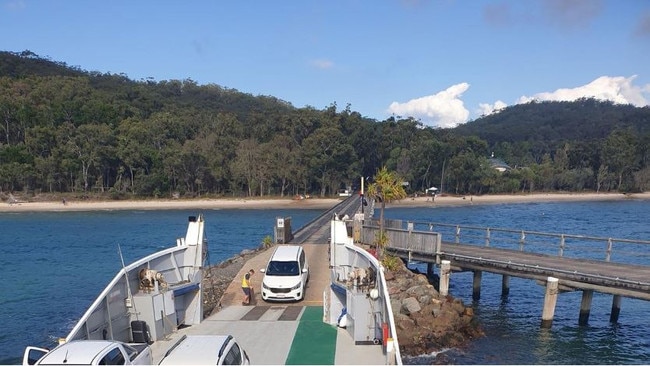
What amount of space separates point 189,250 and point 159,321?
439cm

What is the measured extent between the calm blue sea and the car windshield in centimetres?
567

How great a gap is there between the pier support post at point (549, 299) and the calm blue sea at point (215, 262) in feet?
1.60

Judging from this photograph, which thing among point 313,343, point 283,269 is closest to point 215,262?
point 283,269

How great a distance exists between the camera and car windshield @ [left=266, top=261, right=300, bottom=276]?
20219mm

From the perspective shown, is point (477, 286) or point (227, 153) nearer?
point (477, 286)

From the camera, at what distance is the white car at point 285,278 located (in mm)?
19391

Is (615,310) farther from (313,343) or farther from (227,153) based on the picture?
(227,153)

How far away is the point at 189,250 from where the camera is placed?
62.2 feet

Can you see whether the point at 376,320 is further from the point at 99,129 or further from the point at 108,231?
the point at 99,129

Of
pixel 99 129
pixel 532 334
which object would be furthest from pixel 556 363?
pixel 99 129

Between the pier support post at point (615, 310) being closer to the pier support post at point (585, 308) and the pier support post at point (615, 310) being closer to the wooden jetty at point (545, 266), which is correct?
the wooden jetty at point (545, 266)

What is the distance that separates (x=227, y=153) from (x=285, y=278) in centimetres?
9487

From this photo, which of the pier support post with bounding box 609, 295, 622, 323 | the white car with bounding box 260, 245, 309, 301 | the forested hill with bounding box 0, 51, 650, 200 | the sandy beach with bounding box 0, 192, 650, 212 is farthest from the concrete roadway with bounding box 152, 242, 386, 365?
the forested hill with bounding box 0, 51, 650, 200

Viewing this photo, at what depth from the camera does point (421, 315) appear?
21.6 meters
